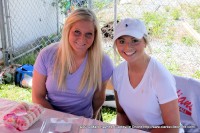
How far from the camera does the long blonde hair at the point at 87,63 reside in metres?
1.73

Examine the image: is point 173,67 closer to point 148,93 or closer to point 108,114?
point 108,114

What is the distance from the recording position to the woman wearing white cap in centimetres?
144

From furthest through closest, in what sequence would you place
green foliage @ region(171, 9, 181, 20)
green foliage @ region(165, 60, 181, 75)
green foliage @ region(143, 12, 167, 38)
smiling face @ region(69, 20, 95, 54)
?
1. green foliage @ region(171, 9, 181, 20)
2. green foliage @ region(143, 12, 167, 38)
3. green foliage @ region(165, 60, 181, 75)
4. smiling face @ region(69, 20, 95, 54)

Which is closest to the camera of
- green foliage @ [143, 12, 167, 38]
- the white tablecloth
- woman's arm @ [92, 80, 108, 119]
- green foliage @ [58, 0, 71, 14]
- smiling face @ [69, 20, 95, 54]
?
the white tablecloth

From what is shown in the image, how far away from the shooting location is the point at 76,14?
1697 millimetres

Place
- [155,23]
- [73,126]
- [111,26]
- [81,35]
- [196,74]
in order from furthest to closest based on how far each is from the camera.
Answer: [111,26]
[155,23]
[196,74]
[81,35]
[73,126]

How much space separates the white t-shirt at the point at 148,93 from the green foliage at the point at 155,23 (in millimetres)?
3201

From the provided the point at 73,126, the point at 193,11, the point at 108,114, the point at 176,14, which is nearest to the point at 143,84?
the point at 73,126

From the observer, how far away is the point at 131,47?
1.46m

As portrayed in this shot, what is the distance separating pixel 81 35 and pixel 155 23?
3.25 m

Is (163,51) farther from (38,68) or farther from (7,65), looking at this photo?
(38,68)

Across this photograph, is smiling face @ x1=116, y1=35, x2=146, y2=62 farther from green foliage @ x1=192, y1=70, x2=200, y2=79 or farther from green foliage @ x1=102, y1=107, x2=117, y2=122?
green foliage @ x1=192, y1=70, x2=200, y2=79

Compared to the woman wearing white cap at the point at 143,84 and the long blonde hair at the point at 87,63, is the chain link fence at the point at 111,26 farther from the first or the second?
the woman wearing white cap at the point at 143,84

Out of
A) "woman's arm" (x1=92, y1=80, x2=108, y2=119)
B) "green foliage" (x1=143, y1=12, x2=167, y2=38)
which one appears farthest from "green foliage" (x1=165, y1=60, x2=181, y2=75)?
"woman's arm" (x1=92, y1=80, x2=108, y2=119)
